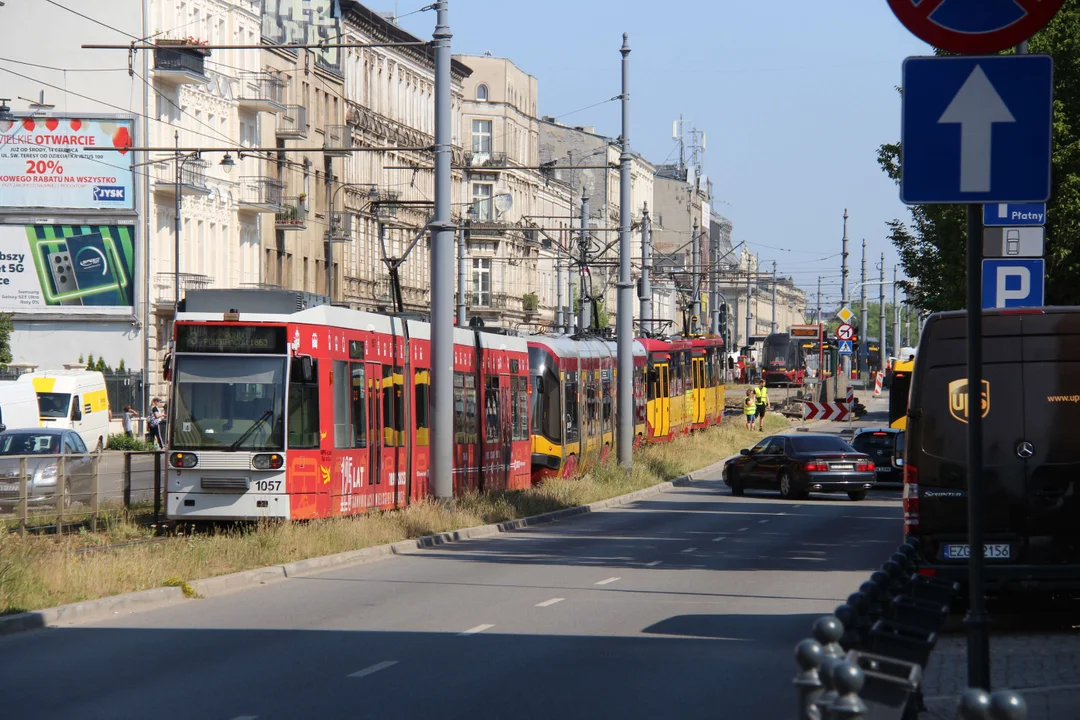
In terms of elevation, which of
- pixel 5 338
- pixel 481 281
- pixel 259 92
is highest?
pixel 259 92

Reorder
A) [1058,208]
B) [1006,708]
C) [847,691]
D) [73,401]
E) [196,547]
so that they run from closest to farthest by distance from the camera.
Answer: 1. [1006,708]
2. [847,691]
3. [196,547]
4. [1058,208]
5. [73,401]

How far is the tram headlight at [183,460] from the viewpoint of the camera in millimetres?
21906

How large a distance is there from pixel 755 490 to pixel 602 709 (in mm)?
30591

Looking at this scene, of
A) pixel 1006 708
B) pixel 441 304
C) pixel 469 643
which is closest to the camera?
pixel 1006 708

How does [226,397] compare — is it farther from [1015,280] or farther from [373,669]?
[373,669]

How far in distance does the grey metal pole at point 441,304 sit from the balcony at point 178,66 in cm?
3479

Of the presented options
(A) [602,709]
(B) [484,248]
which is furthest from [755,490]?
(B) [484,248]

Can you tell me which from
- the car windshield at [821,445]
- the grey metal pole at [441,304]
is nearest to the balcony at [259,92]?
the car windshield at [821,445]

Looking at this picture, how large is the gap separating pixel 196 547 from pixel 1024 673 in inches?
381

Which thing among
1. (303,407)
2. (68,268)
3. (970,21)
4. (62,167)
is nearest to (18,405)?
(68,268)

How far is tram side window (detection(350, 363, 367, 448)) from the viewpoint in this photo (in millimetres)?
24016

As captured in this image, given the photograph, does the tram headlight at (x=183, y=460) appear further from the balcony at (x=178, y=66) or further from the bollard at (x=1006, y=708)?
the balcony at (x=178, y=66)

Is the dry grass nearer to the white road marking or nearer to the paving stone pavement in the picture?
the white road marking

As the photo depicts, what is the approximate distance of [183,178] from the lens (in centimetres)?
5978
